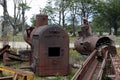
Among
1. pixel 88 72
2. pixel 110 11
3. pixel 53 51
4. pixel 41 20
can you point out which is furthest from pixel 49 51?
pixel 110 11

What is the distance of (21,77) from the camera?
5.18 meters

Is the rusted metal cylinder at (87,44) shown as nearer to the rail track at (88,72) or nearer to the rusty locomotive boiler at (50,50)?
the rail track at (88,72)

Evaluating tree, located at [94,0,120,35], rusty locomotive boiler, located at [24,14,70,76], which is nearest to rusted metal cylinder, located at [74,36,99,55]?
rusty locomotive boiler, located at [24,14,70,76]

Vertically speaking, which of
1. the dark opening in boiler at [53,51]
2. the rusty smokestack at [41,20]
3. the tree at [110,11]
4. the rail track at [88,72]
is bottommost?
the rail track at [88,72]

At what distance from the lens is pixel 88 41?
464 inches

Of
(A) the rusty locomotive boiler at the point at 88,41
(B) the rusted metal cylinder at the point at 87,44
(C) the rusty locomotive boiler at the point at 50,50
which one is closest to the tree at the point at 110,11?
(A) the rusty locomotive boiler at the point at 88,41

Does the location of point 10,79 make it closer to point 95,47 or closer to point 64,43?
point 64,43

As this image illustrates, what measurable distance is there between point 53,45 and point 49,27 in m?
0.54

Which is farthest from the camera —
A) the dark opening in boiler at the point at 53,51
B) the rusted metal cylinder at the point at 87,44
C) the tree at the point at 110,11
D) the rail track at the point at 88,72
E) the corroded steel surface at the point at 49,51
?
the tree at the point at 110,11

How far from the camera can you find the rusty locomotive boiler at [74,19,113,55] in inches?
451

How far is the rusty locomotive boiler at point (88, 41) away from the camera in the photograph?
1145 centimetres

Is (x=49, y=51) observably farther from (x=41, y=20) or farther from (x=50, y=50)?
(x=41, y=20)

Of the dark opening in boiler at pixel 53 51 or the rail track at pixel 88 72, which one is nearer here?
the rail track at pixel 88 72

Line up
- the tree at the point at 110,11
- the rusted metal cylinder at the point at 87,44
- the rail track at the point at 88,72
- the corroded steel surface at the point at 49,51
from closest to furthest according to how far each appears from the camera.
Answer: the rail track at the point at 88,72 < the corroded steel surface at the point at 49,51 < the rusted metal cylinder at the point at 87,44 < the tree at the point at 110,11
